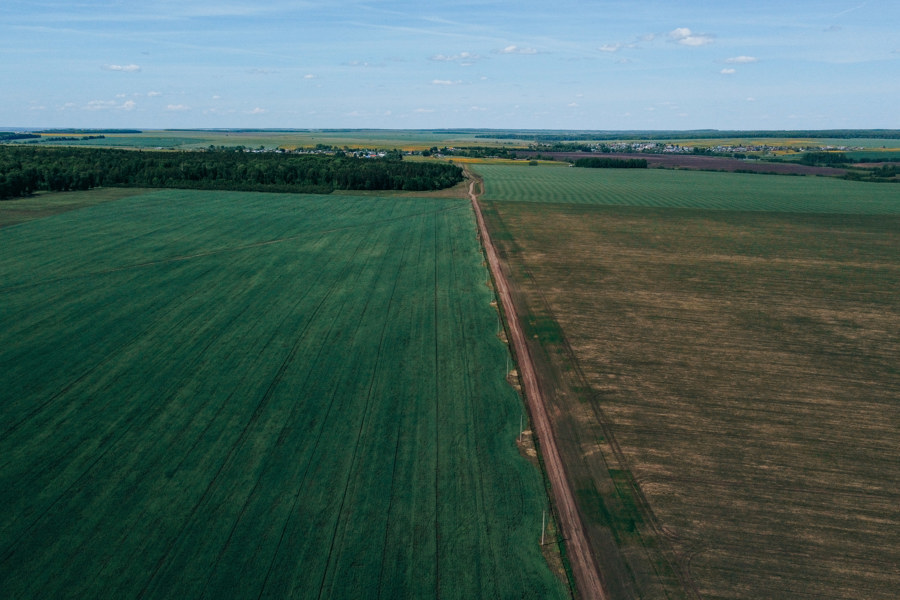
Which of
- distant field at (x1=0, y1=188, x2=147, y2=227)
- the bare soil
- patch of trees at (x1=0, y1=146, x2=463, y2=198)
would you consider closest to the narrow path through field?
the bare soil

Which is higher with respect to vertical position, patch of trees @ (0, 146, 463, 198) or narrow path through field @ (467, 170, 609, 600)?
patch of trees @ (0, 146, 463, 198)

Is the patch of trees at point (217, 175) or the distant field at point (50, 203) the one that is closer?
the distant field at point (50, 203)

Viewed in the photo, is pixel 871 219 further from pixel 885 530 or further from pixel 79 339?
pixel 79 339

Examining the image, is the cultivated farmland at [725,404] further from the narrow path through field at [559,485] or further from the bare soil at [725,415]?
the narrow path through field at [559,485]

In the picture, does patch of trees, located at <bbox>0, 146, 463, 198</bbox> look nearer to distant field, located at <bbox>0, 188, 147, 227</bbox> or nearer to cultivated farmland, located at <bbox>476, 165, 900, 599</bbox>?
distant field, located at <bbox>0, 188, 147, 227</bbox>

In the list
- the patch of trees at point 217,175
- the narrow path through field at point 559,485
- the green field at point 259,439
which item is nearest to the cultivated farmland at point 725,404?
the narrow path through field at point 559,485

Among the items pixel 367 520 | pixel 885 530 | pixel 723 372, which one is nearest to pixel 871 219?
pixel 723 372

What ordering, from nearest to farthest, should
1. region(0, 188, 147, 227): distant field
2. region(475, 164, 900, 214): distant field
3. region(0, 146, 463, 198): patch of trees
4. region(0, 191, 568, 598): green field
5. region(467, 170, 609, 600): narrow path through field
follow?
1. region(0, 191, 568, 598): green field
2. region(467, 170, 609, 600): narrow path through field
3. region(0, 188, 147, 227): distant field
4. region(475, 164, 900, 214): distant field
5. region(0, 146, 463, 198): patch of trees
